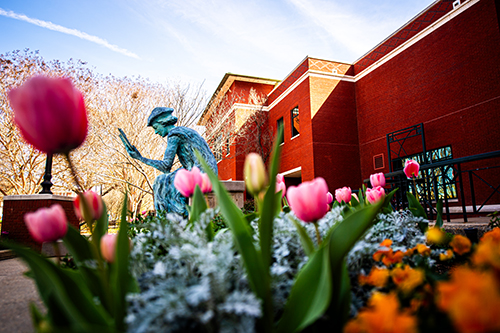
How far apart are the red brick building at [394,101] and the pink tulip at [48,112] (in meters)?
6.88

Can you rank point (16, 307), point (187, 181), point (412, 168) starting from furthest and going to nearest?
point (412, 168) → point (16, 307) → point (187, 181)

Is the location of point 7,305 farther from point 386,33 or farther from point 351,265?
point 386,33

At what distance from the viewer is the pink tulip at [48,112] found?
0.63 metres

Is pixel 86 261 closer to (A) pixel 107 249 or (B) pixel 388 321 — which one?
(A) pixel 107 249

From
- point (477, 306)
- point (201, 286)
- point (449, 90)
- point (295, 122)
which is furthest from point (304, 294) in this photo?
point (295, 122)

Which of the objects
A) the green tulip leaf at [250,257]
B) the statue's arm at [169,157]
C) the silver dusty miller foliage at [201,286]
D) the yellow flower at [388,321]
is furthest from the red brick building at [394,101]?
the yellow flower at [388,321]

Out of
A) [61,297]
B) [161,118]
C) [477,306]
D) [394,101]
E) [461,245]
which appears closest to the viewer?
[477,306]

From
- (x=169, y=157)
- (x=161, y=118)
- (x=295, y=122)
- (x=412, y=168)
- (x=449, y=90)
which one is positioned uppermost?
(x=295, y=122)

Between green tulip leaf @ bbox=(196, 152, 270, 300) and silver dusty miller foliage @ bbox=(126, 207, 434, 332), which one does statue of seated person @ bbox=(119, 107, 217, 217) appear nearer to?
silver dusty miller foliage @ bbox=(126, 207, 434, 332)

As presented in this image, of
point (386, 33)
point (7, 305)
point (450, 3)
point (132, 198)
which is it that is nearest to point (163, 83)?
point (132, 198)

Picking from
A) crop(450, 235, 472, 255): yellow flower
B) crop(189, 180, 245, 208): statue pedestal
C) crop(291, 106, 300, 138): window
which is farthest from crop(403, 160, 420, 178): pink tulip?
crop(291, 106, 300, 138): window

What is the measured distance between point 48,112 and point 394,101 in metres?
13.5

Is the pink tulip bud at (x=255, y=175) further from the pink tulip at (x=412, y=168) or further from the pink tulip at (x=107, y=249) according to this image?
the pink tulip at (x=412, y=168)

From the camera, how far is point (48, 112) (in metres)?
0.63
